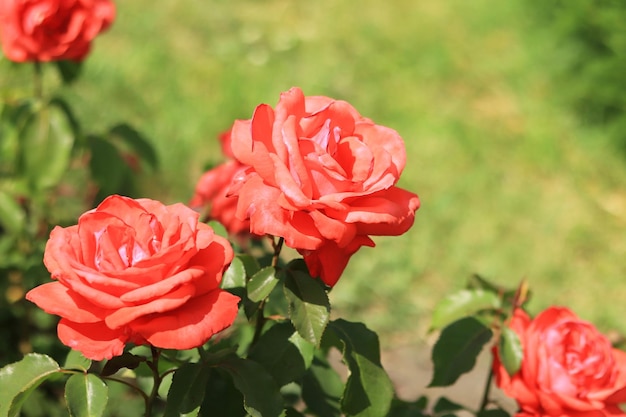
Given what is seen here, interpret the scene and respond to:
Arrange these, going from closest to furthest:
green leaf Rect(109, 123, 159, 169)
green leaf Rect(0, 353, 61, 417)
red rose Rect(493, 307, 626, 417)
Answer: green leaf Rect(0, 353, 61, 417), red rose Rect(493, 307, 626, 417), green leaf Rect(109, 123, 159, 169)

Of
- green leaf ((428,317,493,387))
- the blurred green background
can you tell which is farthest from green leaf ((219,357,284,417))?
the blurred green background

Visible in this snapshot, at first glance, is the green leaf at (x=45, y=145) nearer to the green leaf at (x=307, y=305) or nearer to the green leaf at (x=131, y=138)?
the green leaf at (x=131, y=138)

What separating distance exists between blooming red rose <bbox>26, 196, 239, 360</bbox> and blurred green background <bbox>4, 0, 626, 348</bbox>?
186cm

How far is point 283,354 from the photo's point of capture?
122cm

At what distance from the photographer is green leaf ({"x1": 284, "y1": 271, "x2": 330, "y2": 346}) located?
1.09 metres

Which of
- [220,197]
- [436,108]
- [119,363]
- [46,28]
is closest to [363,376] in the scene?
[119,363]

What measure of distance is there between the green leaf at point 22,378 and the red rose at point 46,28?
0.88 meters

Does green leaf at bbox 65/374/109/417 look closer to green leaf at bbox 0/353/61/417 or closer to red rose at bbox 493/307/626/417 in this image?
green leaf at bbox 0/353/61/417

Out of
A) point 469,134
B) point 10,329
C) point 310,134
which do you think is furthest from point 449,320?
point 469,134

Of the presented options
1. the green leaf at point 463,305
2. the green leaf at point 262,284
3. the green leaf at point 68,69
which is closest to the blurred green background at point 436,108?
the green leaf at point 463,305

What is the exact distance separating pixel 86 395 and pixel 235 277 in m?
0.28

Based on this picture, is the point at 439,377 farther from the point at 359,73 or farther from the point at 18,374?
the point at 359,73

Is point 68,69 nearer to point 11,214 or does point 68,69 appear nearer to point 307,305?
point 11,214

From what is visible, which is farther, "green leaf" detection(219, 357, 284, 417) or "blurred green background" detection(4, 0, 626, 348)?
"blurred green background" detection(4, 0, 626, 348)
